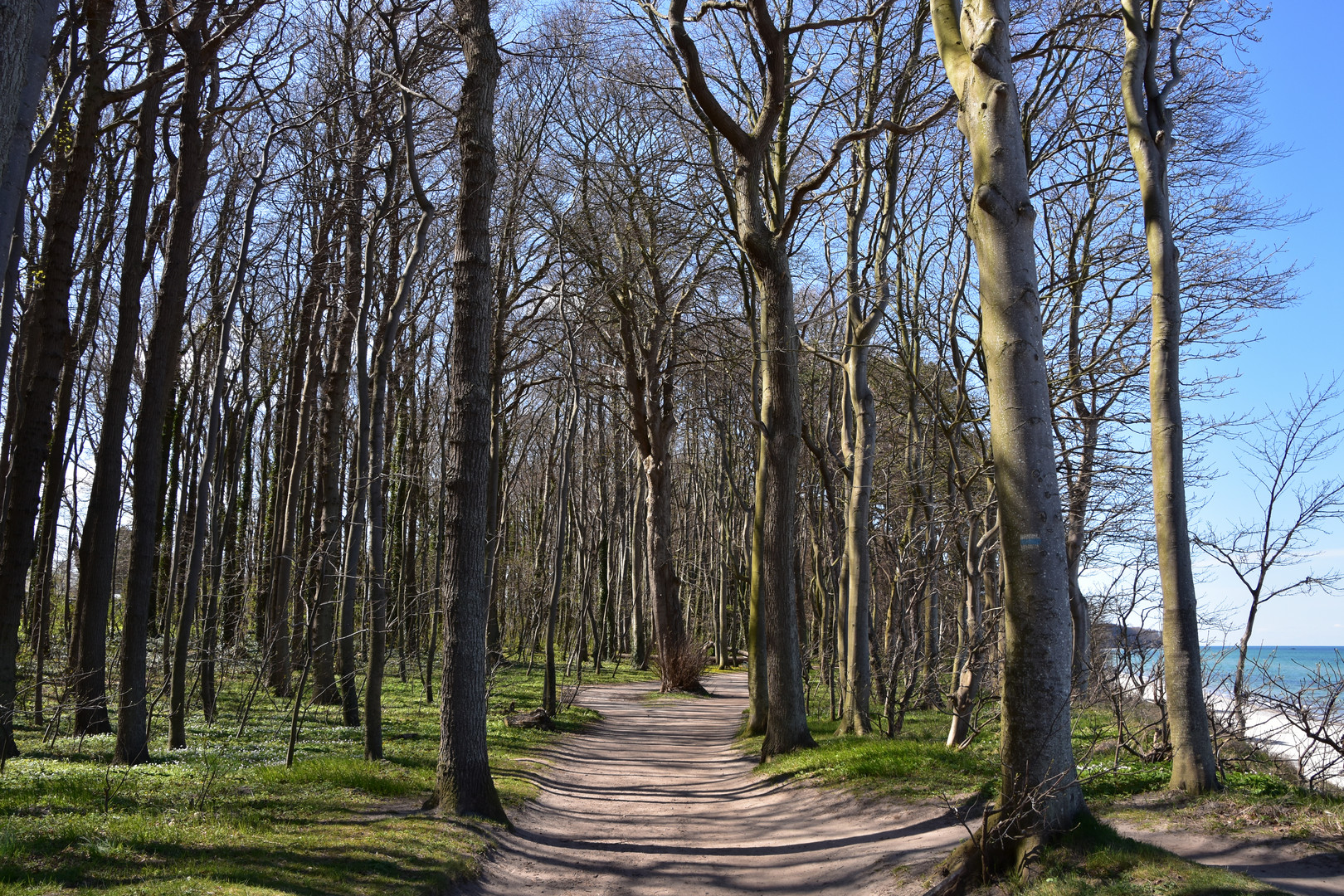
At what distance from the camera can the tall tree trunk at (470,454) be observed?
724 centimetres

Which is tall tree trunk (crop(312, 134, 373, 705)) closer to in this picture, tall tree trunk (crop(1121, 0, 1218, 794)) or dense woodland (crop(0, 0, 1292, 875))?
dense woodland (crop(0, 0, 1292, 875))

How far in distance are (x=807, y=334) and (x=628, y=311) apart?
5.80 m

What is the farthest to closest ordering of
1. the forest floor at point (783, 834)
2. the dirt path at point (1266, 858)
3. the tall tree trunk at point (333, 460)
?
the tall tree trunk at point (333, 460) < the dirt path at point (1266, 858) < the forest floor at point (783, 834)

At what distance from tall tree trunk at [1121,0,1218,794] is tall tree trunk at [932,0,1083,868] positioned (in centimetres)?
286

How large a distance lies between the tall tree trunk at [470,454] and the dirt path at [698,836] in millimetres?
695

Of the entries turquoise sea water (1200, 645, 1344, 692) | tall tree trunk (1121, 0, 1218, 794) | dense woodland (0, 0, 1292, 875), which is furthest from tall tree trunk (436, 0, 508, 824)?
turquoise sea water (1200, 645, 1344, 692)

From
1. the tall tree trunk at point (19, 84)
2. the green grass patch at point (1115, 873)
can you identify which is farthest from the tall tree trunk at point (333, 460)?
the green grass patch at point (1115, 873)

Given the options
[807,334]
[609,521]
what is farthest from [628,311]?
[609,521]

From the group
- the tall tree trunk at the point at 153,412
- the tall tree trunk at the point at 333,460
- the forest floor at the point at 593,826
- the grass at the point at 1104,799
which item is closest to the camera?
the grass at the point at 1104,799

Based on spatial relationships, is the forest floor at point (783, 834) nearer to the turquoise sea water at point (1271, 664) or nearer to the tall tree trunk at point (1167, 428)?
the tall tree trunk at point (1167, 428)

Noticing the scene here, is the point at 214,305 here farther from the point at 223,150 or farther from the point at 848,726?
the point at 848,726

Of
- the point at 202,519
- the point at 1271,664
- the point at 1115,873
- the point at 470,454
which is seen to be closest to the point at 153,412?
the point at 202,519

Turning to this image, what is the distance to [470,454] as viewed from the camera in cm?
759

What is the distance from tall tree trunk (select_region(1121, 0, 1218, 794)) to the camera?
7113 millimetres
